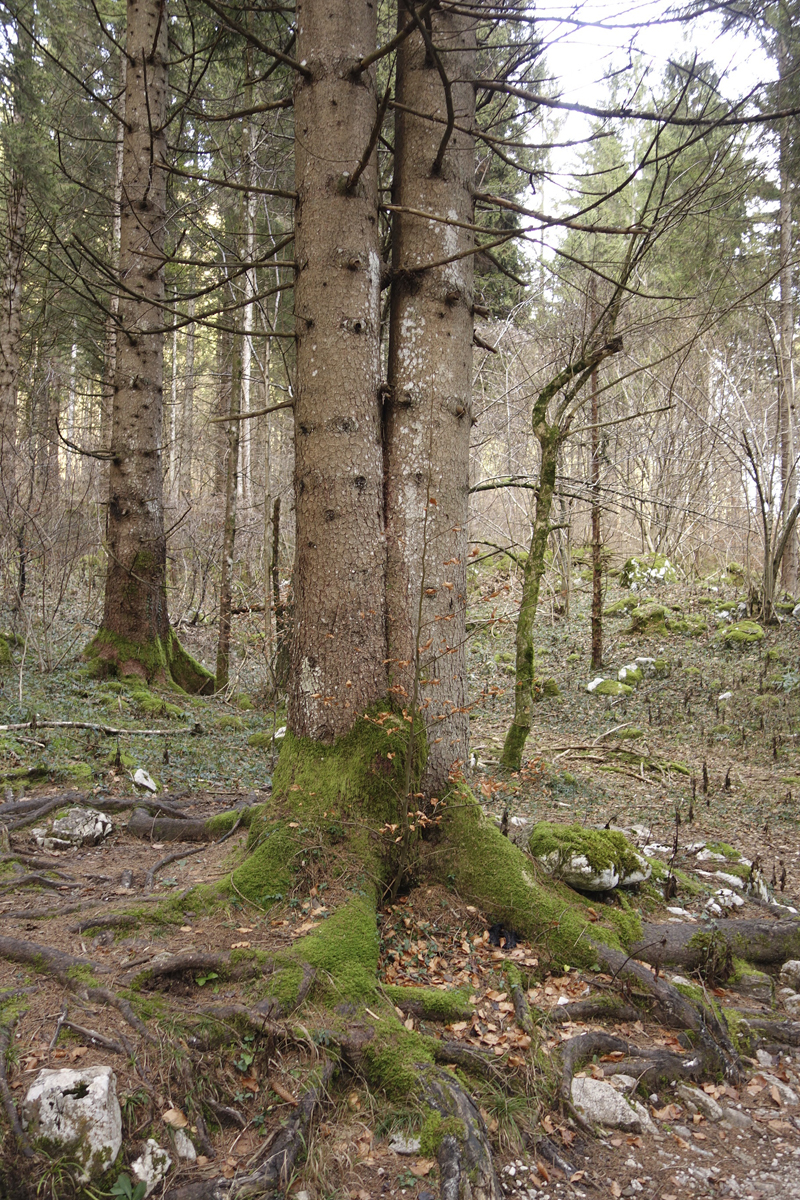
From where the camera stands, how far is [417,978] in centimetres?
322

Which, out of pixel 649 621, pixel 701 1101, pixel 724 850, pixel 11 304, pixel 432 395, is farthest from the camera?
pixel 649 621

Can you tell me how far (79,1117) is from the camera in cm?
216

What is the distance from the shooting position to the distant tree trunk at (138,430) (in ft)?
25.2

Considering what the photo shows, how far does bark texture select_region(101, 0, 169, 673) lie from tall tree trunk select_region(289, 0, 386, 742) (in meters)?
4.53

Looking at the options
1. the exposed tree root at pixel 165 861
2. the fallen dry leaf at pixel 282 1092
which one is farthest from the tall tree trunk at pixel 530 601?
the fallen dry leaf at pixel 282 1092

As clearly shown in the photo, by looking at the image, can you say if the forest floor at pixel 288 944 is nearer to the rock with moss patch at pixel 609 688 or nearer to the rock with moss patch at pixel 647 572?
the rock with moss patch at pixel 609 688

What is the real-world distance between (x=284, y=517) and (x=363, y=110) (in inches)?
446

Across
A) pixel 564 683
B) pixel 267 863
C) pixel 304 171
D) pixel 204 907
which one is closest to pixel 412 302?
pixel 304 171

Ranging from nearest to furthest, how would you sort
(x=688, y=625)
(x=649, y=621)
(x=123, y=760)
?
1. (x=123, y=760)
2. (x=688, y=625)
3. (x=649, y=621)

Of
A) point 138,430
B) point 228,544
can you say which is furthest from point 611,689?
point 138,430

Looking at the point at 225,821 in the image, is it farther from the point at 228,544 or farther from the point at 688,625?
the point at 688,625

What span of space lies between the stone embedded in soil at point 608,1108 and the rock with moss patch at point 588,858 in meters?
1.23

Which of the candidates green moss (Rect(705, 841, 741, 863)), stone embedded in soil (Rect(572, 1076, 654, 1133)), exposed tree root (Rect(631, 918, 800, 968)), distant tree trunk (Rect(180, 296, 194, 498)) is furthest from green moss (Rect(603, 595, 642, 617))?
stone embedded in soil (Rect(572, 1076, 654, 1133))

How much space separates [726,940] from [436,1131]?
212cm
